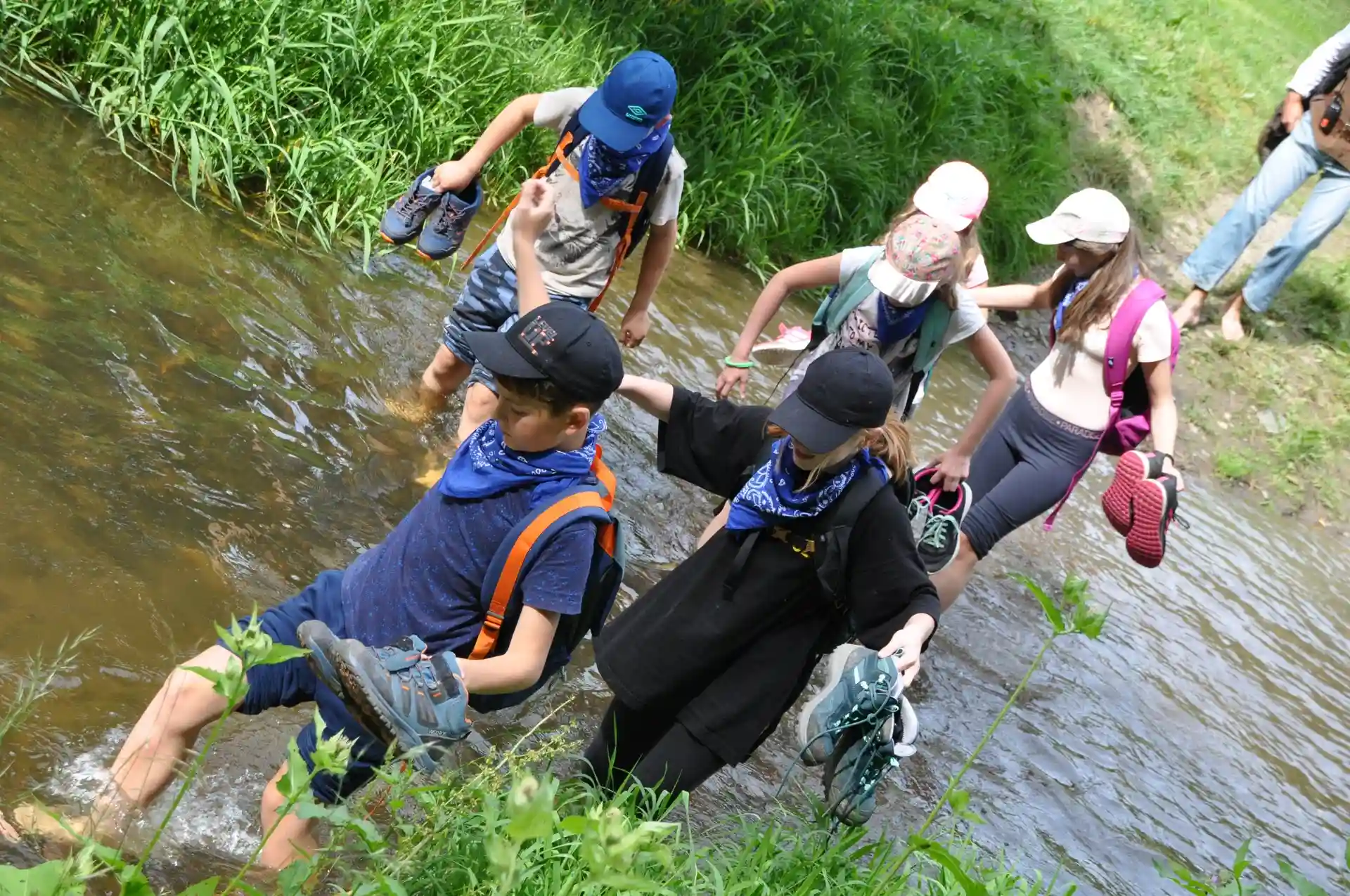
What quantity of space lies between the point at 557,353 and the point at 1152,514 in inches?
112

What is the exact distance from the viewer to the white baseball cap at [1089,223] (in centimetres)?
498

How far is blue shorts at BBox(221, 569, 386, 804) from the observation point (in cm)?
290

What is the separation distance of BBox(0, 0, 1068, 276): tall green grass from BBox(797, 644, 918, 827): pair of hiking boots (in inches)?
164

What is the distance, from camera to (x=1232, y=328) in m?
11.4

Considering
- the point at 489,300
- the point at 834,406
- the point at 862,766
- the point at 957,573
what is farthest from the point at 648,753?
the point at 957,573

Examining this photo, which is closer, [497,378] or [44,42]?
[497,378]

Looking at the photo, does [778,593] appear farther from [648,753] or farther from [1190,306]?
[1190,306]

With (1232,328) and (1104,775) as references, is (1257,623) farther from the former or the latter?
(1232,328)

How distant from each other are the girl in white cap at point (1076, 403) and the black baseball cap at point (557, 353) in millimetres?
2143

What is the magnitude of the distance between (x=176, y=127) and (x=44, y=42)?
2.83ft

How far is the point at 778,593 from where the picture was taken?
3404 mm

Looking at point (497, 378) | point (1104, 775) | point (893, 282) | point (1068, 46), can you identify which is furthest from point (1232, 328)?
point (497, 378)

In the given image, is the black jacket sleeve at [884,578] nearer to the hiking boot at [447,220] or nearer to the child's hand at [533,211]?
the child's hand at [533,211]

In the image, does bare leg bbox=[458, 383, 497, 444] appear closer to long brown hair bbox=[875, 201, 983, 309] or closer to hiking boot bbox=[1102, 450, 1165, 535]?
long brown hair bbox=[875, 201, 983, 309]
